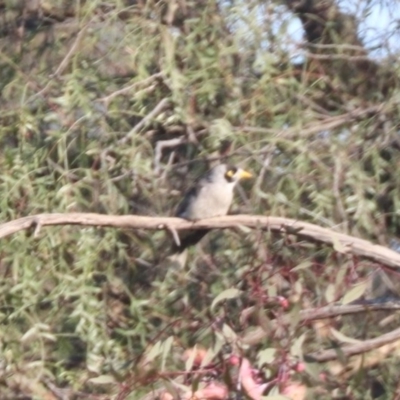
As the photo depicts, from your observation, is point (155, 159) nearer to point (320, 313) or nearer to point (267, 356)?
point (320, 313)

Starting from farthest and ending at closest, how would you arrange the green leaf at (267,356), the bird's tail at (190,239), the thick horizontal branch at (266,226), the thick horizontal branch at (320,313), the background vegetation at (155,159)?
1. the bird's tail at (190,239)
2. the background vegetation at (155,159)
3. the thick horizontal branch at (266,226)
4. the thick horizontal branch at (320,313)
5. the green leaf at (267,356)

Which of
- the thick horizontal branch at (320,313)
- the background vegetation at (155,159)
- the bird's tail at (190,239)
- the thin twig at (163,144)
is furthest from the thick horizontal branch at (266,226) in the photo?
the thin twig at (163,144)

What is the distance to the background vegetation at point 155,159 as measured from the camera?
4.54 metres

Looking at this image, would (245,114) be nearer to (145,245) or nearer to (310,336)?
(145,245)

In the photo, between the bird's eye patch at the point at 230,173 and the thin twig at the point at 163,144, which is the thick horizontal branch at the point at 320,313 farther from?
the thin twig at the point at 163,144

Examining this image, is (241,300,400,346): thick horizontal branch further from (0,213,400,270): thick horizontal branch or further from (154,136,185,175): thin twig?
(154,136,185,175): thin twig

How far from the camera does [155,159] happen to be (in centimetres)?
494

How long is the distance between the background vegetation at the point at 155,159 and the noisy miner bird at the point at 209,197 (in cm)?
5

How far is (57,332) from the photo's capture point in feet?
15.6

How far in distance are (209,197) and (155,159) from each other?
0.28m

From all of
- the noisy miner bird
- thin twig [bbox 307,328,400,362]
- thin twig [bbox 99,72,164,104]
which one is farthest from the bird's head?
thin twig [bbox 307,328,400,362]

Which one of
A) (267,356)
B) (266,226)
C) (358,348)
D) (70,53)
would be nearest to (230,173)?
(70,53)

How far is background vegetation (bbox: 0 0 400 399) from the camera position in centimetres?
454

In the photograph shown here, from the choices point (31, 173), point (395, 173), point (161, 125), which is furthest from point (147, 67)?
point (395, 173)
